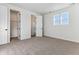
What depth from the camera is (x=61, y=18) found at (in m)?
7.19

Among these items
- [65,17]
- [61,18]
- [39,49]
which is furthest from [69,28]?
[39,49]

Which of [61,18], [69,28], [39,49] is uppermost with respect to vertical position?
[61,18]

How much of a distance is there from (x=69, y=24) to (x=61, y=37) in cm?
128

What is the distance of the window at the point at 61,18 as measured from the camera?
6594mm

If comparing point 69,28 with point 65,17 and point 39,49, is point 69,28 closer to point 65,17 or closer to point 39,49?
point 65,17

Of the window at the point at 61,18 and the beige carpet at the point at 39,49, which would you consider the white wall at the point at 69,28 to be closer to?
the window at the point at 61,18

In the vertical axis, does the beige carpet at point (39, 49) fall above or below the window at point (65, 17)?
below

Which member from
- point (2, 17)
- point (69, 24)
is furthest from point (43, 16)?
point (2, 17)

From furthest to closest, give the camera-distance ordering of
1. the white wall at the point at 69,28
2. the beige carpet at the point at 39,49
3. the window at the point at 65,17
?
the window at the point at 65,17
the white wall at the point at 69,28
the beige carpet at the point at 39,49

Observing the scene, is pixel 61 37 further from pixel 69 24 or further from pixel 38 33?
pixel 38 33

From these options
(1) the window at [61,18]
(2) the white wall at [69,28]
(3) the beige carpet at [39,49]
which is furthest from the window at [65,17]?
(3) the beige carpet at [39,49]

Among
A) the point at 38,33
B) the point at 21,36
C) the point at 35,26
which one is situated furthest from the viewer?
the point at 35,26

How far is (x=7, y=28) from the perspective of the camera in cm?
539

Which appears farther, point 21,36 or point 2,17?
point 21,36
